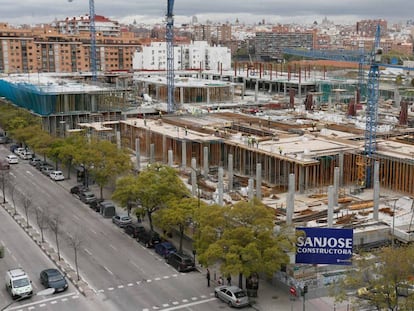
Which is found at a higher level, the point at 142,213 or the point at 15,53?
the point at 15,53

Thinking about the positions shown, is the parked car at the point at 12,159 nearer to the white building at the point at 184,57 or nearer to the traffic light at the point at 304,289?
the traffic light at the point at 304,289

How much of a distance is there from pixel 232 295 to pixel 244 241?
2.69 m

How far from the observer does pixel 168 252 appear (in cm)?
3534

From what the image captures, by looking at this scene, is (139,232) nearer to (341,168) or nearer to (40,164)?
(341,168)

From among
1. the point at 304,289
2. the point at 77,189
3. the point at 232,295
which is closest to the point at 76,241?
the point at 77,189

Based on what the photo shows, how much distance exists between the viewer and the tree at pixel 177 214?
3400 centimetres

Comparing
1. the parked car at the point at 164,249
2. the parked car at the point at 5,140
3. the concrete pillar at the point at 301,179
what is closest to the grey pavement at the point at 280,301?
the parked car at the point at 164,249

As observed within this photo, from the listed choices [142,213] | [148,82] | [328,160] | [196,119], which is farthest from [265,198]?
[148,82]

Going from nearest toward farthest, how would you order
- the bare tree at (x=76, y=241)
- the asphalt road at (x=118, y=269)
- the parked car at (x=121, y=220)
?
1. the asphalt road at (x=118, y=269)
2. the bare tree at (x=76, y=241)
3. the parked car at (x=121, y=220)

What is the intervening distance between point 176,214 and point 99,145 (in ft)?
59.9

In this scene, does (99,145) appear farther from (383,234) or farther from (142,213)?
(383,234)

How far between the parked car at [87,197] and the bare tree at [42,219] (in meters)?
3.42

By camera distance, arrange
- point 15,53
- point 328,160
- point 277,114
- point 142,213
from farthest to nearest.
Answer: point 15,53
point 277,114
point 328,160
point 142,213

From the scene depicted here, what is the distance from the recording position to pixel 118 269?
111 feet
